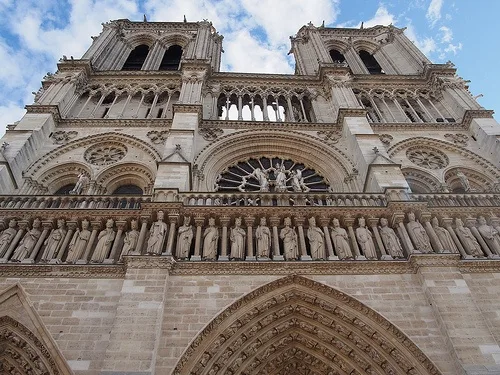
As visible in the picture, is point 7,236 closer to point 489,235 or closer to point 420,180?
point 489,235

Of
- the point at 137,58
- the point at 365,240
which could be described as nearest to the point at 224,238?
the point at 365,240

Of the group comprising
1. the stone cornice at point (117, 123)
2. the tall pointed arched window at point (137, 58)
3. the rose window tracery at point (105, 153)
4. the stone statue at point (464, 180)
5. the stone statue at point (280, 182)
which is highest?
the tall pointed arched window at point (137, 58)

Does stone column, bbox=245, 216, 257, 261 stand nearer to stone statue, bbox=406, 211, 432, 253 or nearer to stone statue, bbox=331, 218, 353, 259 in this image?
stone statue, bbox=331, 218, 353, 259

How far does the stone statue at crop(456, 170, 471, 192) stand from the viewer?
1250 centimetres

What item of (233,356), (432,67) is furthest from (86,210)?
(432,67)

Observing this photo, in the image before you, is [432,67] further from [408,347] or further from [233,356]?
[233,356]

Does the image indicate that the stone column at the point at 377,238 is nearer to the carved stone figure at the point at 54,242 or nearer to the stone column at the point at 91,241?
the stone column at the point at 91,241

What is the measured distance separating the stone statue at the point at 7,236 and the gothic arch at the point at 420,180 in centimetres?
1023

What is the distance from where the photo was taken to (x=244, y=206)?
984cm

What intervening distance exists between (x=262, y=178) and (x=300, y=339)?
4.87m

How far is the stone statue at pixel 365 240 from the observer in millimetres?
8992

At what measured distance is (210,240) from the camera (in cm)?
918

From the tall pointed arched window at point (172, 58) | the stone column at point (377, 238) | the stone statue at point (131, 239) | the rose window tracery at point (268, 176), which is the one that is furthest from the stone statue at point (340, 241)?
the tall pointed arched window at point (172, 58)

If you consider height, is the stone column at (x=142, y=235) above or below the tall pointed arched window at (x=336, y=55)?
below
